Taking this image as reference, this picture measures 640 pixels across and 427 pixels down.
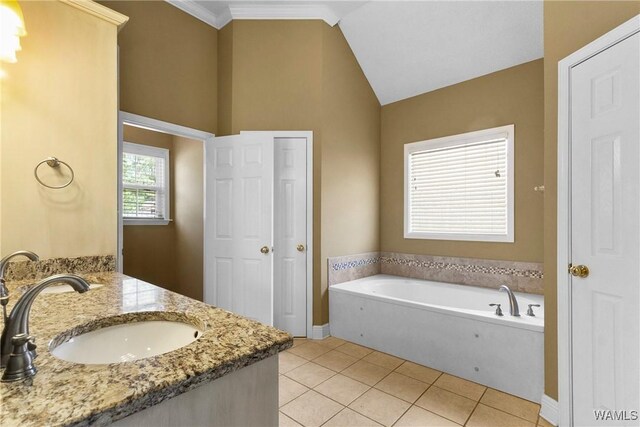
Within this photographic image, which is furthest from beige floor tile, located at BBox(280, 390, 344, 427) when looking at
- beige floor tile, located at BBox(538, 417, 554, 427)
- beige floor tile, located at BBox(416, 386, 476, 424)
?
beige floor tile, located at BBox(538, 417, 554, 427)

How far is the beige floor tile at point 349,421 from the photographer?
1.72 m

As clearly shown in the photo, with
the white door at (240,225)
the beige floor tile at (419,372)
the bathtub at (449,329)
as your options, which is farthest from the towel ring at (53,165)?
the beige floor tile at (419,372)

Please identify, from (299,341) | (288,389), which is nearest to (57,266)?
(288,389)

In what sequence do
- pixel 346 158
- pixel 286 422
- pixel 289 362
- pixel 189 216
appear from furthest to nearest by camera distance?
pixel 189 216 → pixel 346 158 → pixel 289 362 → pixel 286 422

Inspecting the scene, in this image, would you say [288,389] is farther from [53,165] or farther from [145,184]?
[145,184]

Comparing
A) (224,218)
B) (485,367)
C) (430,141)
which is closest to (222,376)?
(485,367)

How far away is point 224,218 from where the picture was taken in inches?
120

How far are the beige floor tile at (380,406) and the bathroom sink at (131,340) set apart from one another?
1.39m

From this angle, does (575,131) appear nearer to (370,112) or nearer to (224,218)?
(370,112)

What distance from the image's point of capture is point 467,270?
3127 millimetres

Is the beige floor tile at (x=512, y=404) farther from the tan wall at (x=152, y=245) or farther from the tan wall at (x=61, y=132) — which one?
the tan wall at (x=152, y=245)

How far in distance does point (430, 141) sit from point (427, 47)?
37.6 inches

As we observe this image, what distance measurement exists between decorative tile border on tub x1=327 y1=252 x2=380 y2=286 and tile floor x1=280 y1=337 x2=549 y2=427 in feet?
2.73

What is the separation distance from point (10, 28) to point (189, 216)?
2908 mm
